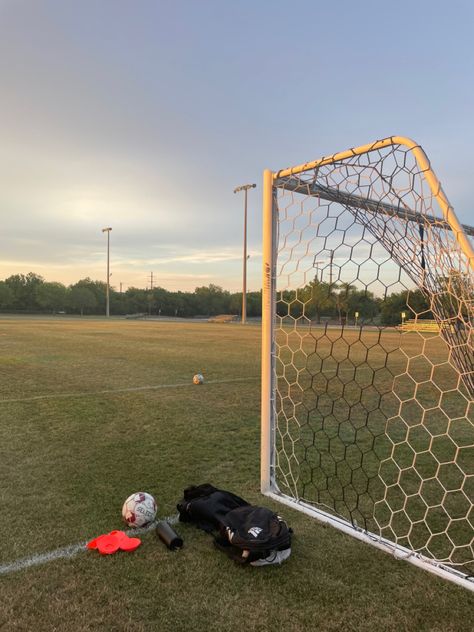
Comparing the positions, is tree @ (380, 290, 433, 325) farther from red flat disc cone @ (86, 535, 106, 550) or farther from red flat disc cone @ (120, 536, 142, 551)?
red flat disc cone @ (86, 535, 106, 550)

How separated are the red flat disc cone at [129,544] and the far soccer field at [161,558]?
0.04m

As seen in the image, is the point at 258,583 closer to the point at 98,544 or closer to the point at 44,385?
the point at 98,544

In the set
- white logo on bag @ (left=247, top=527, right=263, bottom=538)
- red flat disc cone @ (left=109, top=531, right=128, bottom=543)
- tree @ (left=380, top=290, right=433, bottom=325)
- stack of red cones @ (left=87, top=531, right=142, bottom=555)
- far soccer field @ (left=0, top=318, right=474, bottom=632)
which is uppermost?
tree @ (left=380, top=290, right=433, bottom=325)

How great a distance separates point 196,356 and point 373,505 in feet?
31.5

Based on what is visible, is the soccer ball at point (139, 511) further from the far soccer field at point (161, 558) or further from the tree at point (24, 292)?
the tree at point (24, 292)

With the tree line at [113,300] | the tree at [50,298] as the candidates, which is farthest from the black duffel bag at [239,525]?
the tree at [50,298]

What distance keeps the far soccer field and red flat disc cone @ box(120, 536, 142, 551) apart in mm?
37

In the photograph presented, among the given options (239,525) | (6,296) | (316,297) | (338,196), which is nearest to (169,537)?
(239,525)

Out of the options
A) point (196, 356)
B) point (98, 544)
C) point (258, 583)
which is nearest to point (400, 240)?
point (258, 583)

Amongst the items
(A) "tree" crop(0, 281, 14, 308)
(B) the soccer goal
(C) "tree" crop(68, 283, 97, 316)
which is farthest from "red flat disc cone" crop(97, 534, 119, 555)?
(A) "tree" crop(0, 281, 14, 308)

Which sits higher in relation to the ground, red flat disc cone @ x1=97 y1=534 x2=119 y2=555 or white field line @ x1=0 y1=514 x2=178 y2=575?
red flat disc cone @ x1=97 y1=534 x2=119 y2=555

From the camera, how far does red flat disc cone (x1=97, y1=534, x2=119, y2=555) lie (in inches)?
102

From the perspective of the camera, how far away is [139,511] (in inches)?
115

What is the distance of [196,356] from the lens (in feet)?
41.6
